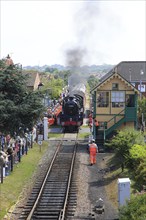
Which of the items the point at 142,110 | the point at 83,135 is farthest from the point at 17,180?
the point at 142,110

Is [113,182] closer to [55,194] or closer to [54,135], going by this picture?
[55,194]

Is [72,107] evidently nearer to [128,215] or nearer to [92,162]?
[92,162]

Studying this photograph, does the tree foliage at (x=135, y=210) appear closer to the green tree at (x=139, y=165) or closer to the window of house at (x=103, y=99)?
the green tree at (x=139, y=165)

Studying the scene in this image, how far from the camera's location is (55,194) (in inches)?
714

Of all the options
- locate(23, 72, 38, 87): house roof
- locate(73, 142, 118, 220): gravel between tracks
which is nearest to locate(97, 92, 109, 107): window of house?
locate(73, 142, 118, 220): gravel between tracks

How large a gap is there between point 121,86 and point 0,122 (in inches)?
665

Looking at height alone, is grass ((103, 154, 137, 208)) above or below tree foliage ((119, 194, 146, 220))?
below

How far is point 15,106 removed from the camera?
16.4m

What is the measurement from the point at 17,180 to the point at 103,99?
1379 centimetres

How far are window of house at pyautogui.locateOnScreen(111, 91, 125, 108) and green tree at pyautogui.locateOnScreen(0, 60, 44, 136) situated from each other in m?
15.3

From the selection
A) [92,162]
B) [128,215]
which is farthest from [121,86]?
[128,215]

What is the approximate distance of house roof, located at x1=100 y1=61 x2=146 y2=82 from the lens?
188 ft

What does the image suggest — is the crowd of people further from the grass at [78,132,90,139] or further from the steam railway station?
the grass at [78,132,90,139]

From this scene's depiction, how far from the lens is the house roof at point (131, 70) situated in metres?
57.3
